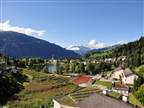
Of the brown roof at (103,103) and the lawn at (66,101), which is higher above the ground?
the brown roof at (103,103)

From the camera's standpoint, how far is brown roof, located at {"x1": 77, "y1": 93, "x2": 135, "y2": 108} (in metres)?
20.1

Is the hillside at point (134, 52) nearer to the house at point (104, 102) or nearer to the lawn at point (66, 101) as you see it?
the lawn at point (66, 101)

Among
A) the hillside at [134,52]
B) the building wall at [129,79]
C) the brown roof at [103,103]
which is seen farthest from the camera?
the hillside at [134,52]

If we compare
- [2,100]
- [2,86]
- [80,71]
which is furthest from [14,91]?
[80,71]

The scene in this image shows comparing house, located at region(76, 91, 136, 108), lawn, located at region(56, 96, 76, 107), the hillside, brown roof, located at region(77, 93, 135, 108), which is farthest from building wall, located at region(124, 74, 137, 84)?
brown roof, located at region(77, 93, 135, 108)

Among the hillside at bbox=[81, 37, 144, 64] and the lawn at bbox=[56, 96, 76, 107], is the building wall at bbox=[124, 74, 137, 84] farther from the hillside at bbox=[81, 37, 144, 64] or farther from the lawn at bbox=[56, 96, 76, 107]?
the hillside at bbox=[81, 37, 144, 64]

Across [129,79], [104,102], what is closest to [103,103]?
[104,102]

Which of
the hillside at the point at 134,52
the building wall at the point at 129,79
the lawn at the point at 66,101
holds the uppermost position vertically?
the hillside at the point at 134,52

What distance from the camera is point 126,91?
45.2 meters

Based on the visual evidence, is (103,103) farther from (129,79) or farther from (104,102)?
(129,79)

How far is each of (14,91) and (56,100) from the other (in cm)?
2254

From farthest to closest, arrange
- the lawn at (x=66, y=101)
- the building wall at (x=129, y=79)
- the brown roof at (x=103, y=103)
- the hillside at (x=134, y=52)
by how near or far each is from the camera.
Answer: the hillside at (x=134, y=52) < the building wall at (x=129, y=79) < the lawn at (x=66, y=101) < the brown roof at (x=103, y=103)

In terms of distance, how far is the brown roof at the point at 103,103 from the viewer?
20083 millimetres

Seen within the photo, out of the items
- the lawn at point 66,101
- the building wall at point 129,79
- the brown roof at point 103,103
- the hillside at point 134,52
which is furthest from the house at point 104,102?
the hillside at point 134,52
